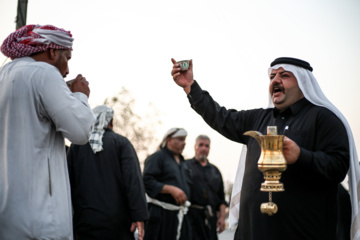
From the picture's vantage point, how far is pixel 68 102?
3498 millimetres

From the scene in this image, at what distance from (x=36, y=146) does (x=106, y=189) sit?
108 inches

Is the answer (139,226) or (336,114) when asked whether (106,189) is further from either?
(336,114)

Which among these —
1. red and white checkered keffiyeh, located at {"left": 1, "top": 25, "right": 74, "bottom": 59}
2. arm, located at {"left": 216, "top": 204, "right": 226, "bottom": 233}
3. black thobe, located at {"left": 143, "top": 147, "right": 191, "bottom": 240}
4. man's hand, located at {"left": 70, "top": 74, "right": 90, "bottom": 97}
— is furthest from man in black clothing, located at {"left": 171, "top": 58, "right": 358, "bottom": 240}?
arm, located at {"left": 216, "top": 204, "right": 226, "bottom": 233}

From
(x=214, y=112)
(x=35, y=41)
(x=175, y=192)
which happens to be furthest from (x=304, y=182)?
(x=175, y=192)

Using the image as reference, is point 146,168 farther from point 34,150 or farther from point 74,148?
point 34,150

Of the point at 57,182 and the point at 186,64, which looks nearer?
the point at 57,182

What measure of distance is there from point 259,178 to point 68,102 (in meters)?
1.65

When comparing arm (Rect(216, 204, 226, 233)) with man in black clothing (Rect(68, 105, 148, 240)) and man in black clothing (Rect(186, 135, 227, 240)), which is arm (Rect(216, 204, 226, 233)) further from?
man in black clothing (Rect(68, 105, 148, 240))

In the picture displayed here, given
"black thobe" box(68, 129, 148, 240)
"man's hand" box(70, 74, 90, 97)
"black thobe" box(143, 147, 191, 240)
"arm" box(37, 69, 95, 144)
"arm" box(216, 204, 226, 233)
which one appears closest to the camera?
"arm" box(37, 69, 95, 144)

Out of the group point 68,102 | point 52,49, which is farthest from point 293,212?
point 52,49

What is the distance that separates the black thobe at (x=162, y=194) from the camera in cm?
906

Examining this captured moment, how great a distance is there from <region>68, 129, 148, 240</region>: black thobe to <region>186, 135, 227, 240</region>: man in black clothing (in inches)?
143

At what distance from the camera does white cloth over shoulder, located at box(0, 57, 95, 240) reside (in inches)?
129

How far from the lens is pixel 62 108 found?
3.47m
